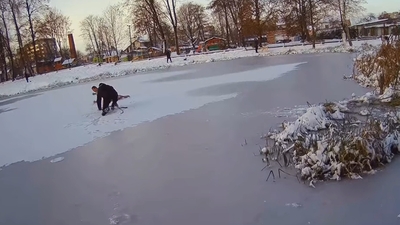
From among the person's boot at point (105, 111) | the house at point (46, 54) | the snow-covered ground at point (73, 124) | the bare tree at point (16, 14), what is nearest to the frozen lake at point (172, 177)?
the snow-covered ground at point (73, 124)

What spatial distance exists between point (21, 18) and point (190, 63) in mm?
21494

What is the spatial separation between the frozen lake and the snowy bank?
224mm

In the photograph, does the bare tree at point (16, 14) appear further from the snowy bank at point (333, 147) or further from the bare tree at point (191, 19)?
the snowy bank at point (333, 147)

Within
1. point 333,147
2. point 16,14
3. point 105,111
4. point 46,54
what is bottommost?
point 333,147

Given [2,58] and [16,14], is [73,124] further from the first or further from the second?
[2,58]

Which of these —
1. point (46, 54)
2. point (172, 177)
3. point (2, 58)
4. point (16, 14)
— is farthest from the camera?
point (46, 54)

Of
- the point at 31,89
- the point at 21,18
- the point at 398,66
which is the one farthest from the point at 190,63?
the point at 398,66

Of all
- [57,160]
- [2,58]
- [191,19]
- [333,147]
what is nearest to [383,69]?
[333,147]

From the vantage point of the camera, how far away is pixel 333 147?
188 inches

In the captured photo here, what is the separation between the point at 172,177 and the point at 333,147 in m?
2.10

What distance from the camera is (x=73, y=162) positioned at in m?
6.51

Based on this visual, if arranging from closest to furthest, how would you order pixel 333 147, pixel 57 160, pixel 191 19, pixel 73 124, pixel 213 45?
1. pixel 333 147
2. pixel 57 160
3. pixel 73 124
4. pixel 213 45
5. pixel 191 19

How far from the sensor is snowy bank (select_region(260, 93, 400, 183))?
458 cm

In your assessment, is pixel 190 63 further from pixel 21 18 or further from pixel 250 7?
pixel 21 18
